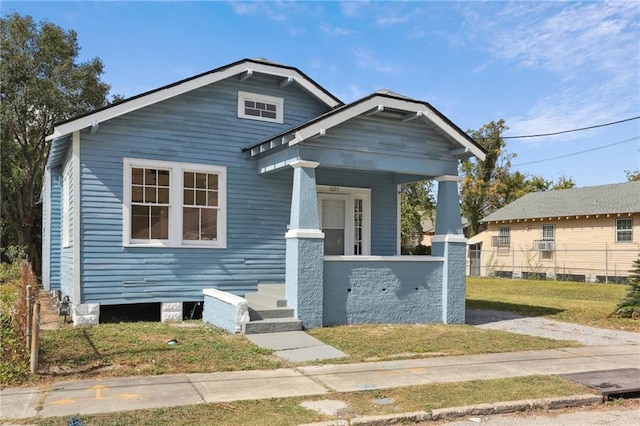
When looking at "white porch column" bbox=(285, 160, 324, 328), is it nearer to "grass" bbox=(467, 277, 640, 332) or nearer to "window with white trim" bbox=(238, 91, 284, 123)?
"window with white trim" bbox=(238, 91, 284, 123)

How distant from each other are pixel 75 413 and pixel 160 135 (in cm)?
703

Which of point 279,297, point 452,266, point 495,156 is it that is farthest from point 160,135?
point 495,156

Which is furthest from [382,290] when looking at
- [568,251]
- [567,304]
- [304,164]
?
[568,251]

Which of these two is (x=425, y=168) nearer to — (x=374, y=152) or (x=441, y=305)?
(x=374, y=152)

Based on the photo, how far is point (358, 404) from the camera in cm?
571

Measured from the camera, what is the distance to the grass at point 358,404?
5.07 meters

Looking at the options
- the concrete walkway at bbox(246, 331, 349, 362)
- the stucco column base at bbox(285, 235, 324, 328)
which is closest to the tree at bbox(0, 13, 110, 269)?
the stucco column base at bbox(285, 235, 324, 328)

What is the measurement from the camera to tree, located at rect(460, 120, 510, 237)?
43969 mm

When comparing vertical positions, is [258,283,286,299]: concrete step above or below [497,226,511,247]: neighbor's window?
below

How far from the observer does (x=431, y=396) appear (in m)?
6.04

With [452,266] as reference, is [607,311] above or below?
below

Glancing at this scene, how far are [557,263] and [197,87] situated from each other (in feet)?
85.4

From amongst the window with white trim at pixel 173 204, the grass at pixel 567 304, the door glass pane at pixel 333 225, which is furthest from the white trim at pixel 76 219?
the grass at pixel 567 304

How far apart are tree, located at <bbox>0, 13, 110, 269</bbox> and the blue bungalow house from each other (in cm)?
1199
